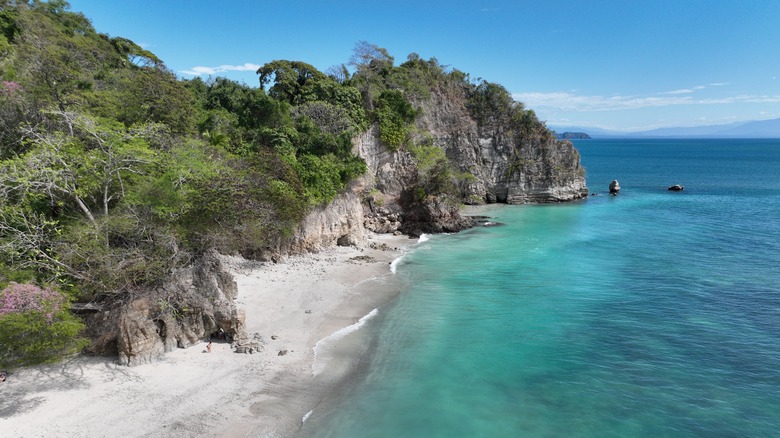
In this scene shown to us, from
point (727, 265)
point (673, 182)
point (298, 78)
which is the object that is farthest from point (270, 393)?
point (673, 182)

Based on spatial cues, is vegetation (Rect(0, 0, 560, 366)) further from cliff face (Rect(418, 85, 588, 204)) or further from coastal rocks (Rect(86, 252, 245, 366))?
cliff face (Rect(418, 85, 588, 204))

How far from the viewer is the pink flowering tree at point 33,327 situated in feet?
42.2

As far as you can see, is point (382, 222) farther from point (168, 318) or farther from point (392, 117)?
point (168, 318)

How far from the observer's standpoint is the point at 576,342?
62.0ft

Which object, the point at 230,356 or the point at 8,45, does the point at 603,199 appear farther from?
the point at 8,45

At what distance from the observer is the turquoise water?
45.1ft

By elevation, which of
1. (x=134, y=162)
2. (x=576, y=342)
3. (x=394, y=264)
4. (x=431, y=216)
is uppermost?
(x=134, y=162)

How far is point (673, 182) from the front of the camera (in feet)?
266

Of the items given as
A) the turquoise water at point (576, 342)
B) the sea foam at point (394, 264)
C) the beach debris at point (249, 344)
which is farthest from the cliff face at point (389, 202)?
the turquoise water at point (576, 342)

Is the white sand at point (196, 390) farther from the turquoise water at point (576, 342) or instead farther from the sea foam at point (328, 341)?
the turquoise water at point (576, 342)

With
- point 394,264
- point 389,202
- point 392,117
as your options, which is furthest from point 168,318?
point 392,117

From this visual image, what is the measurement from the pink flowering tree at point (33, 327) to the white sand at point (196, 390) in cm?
112

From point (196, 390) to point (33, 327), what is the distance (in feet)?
17.5

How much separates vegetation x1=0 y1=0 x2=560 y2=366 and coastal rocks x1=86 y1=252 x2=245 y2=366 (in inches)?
27.4
